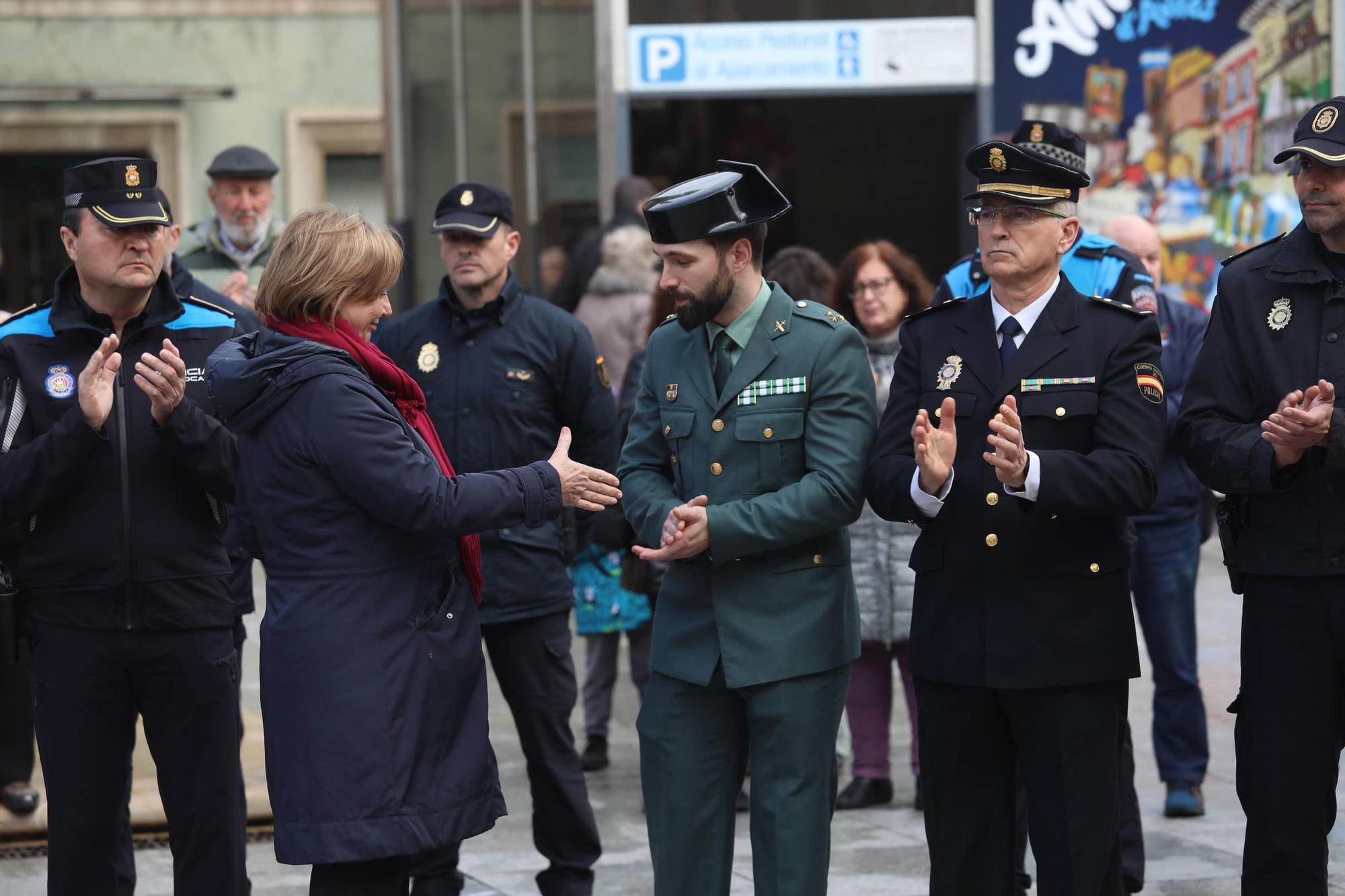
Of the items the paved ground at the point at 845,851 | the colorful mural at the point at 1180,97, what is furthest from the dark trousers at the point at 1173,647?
the colorful mural at the point at 1180,97

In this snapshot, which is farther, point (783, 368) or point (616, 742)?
point (616, 742)

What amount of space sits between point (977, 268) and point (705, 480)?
1665mm

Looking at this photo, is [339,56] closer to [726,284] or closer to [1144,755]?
[1144,755]

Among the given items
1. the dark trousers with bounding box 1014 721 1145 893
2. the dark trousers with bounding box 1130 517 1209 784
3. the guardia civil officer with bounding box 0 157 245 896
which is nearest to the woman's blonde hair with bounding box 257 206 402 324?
the guardia civil officer with bounding box 0 157 245 896

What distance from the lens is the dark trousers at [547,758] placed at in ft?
19.5

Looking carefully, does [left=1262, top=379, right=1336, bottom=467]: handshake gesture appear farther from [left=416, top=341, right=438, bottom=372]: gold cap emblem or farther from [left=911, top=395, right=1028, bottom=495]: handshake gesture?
[left=416, top=341, right=438, bottom=372]: gold cap emblem

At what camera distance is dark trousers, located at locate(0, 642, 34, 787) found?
280 inches

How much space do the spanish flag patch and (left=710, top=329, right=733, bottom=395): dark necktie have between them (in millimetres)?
972

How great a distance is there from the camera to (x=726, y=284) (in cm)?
484

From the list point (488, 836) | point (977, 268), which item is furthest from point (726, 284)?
point (488, 836)

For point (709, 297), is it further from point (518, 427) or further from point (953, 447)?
Answer: point (518, 427)

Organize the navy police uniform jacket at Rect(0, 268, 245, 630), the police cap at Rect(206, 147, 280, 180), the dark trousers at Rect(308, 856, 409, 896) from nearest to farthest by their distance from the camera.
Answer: the dark trousers at Rect(308, 856, 409, 896) → the navy police uniform jacket at Rect(0, 268, 245, 630) → the police cap at Rect(206, 147, 280, 180)

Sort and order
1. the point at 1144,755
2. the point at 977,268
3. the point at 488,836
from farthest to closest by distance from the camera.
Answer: the point at 1144,755 < the point at 488,836 < the point at 977,268

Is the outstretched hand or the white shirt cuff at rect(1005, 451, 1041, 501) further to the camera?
the outstretched hand
